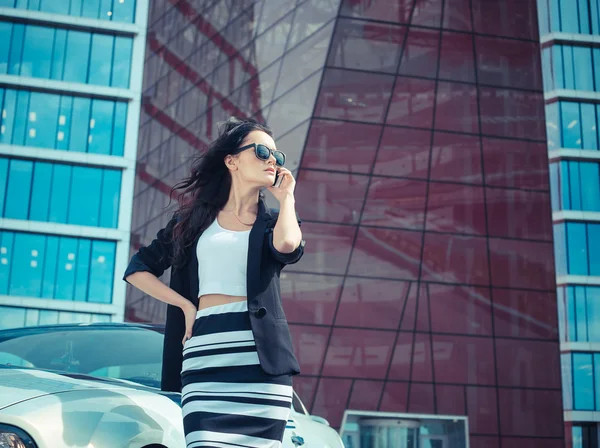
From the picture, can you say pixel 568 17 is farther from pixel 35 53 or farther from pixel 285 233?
pixel 285 233

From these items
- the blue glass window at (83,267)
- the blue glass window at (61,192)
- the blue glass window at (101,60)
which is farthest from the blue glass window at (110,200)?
the blue glass window at (101,60)

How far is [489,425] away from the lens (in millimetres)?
21344

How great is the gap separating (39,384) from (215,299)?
2.56 ft

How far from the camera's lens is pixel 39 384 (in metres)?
2.51

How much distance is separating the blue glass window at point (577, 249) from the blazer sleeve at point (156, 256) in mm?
A: 24384

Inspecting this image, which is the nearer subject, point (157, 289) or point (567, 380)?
point (157, 289)

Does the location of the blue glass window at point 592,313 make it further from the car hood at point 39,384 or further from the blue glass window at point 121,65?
the car hood at point 39,384

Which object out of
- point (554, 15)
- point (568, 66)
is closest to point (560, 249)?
point (568, 66)

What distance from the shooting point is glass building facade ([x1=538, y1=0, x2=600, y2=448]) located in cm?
2412

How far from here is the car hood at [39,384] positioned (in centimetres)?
232

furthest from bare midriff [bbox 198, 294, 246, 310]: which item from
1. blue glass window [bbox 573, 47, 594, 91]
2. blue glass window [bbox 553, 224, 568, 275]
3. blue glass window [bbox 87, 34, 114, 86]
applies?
blue glass window [bbox 573, 47, 594, 91]

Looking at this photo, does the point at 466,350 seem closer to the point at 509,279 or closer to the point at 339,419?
the point at 509,279

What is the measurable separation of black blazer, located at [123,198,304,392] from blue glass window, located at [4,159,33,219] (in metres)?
24.0

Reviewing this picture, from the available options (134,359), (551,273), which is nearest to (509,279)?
(551,273)
